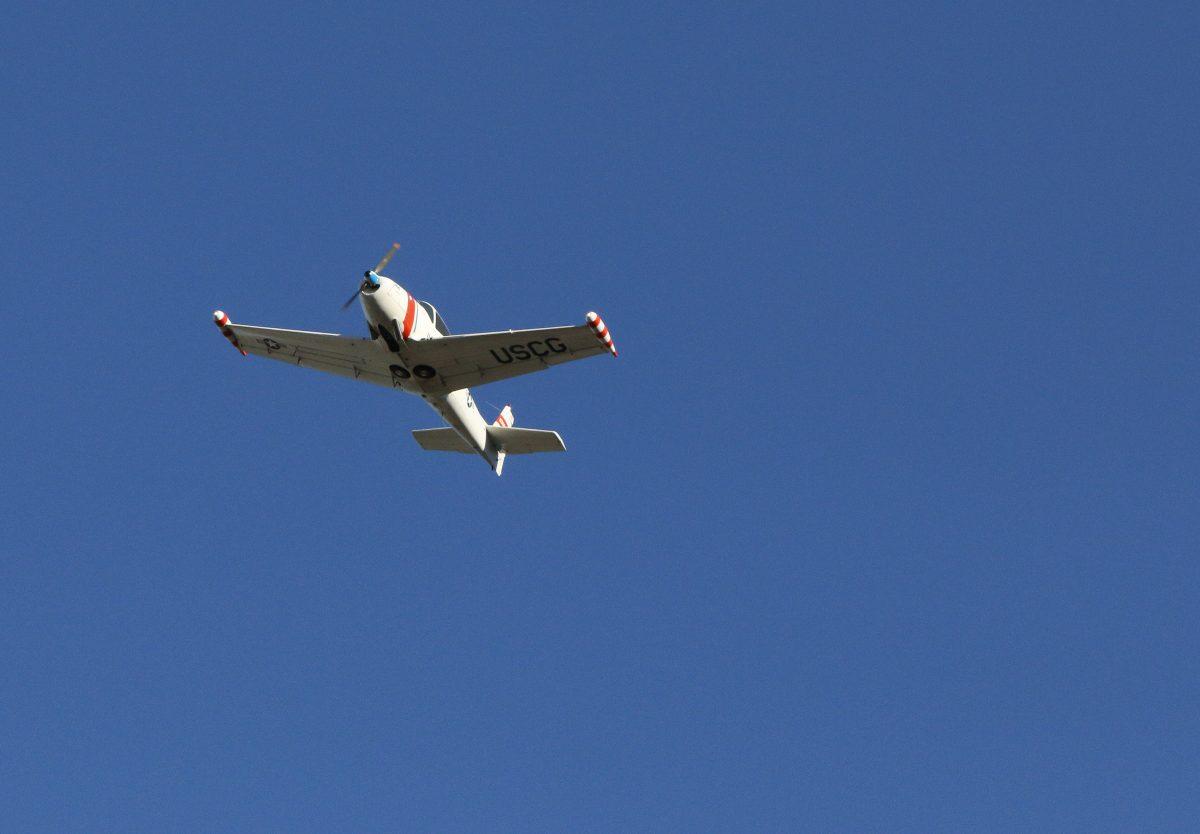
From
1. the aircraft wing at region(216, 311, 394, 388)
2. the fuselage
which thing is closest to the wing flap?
the aircraft wing at region(216, 311, 394, 388)

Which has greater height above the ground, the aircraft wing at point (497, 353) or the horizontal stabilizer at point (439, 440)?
the horizontal stabilizer at point (439, 440)

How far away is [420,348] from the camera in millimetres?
39125

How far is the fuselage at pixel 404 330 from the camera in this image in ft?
123

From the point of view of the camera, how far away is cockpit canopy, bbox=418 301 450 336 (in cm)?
3958

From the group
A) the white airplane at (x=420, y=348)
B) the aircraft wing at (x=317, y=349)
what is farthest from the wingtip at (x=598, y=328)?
the aircraft wing at (x=317, y=349)

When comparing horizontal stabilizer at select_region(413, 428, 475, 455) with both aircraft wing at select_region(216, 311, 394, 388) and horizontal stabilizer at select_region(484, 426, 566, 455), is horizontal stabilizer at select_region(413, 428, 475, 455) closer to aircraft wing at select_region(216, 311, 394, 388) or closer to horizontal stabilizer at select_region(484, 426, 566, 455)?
horizontal stabilizer at select_region(484, 426, 566, 455)

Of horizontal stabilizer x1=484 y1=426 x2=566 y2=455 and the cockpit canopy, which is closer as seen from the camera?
the cockpit canopy

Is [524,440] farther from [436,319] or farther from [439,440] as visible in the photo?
[436,319]

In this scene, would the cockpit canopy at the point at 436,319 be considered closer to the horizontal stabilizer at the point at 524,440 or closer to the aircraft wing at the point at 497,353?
the aircraft wing at the point at 497,353

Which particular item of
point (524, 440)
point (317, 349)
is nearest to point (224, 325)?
point (317, 349)

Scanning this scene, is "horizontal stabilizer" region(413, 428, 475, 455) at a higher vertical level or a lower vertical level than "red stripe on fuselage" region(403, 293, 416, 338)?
higher

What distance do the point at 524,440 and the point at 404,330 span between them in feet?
27.4

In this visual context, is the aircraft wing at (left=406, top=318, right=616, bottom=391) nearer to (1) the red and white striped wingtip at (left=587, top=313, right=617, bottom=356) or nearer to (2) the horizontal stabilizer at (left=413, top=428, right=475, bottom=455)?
(1) the red and white striped wingtip at (left=587, top=313, right=617, bottom=356)

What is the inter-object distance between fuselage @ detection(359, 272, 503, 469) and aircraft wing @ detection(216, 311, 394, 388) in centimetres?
63
